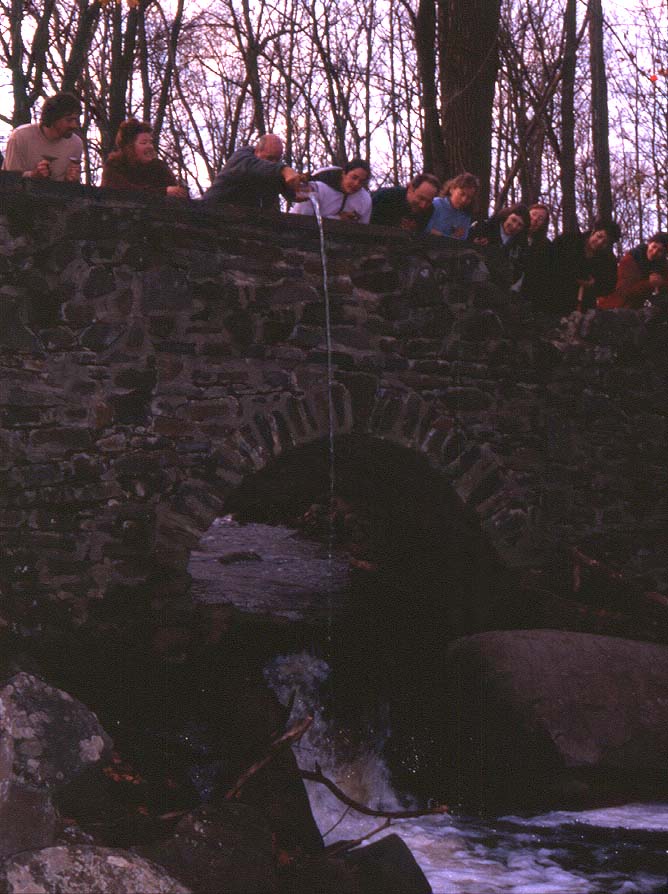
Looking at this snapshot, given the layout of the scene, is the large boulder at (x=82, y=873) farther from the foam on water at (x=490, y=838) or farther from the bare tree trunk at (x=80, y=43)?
the bare tree trunk at (x=80, y=43)

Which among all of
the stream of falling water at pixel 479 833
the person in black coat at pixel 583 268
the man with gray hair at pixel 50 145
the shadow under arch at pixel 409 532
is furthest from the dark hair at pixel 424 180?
the man with gray hair at pixel 50 145

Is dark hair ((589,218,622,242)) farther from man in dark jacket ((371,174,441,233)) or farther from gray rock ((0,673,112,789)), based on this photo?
gray rock ((0,673,112,789))

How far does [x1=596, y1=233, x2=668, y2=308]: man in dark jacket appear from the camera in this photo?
32.1ft

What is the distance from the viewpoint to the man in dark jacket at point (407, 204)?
8156 mm

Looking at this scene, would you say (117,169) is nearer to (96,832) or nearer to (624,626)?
(96,832)

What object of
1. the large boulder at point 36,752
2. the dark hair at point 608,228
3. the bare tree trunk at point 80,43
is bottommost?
the large boulder at point 36,752

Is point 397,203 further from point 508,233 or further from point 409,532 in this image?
point 409,532

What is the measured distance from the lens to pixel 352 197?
8.05 meters

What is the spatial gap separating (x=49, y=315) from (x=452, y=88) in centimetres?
608

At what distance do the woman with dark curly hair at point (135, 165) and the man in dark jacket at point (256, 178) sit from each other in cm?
27

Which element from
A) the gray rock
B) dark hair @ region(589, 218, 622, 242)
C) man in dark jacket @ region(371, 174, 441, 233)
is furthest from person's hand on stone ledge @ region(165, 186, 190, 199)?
dark hair @ region(589, 218, 622, 242)

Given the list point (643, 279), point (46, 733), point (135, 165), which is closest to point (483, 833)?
point (46, 733)

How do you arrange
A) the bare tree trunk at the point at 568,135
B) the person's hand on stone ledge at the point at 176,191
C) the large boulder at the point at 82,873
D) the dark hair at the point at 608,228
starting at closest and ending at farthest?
the large boulder at the point at 82,873
the person's hand on stone ledge at the point at 176,191
the dark hair at the point at 608,228
the bare tree trunk at the point at 568,135

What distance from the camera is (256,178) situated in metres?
7.61
